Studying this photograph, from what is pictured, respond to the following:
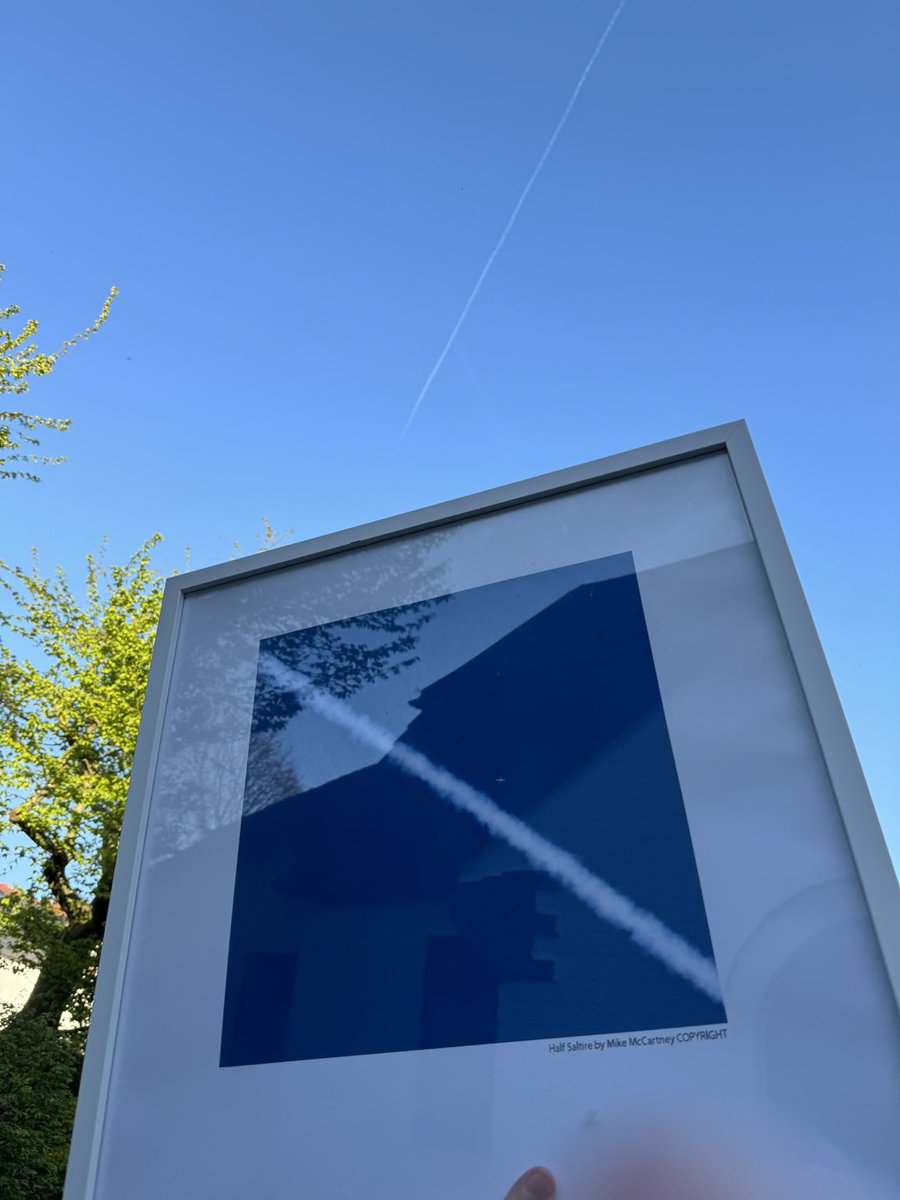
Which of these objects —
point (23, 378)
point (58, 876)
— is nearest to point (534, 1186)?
point (23, 378)

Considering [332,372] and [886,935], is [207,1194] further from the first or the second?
[332,372]

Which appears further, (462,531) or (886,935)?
(462,531)

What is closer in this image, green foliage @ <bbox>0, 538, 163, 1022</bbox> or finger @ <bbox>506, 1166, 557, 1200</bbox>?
finger @ <bbox>506, 1166, 557, 1200</bbox>

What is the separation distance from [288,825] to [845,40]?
11807 millimetres

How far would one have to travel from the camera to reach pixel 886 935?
1.12 metres

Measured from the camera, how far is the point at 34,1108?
9.16 metres

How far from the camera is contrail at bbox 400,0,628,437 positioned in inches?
425

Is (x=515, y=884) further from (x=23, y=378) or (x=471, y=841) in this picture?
(x=23, y=378)

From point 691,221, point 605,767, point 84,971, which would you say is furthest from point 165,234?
point 84,971

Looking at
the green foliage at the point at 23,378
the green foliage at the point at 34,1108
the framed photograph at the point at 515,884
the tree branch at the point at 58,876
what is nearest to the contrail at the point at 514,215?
the green foliage at the point at 23,378

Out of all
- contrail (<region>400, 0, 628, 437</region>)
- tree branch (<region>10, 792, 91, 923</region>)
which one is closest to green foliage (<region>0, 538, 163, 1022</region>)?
tree branch (<region>10, 792, 91, 923</region>)

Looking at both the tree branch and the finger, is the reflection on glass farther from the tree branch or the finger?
the tree branch

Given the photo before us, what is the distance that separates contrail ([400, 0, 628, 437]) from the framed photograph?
10109mm

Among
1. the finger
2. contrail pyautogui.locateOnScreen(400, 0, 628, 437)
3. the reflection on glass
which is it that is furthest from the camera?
contrail pyautogui.locateOnScreen(400, 0, 628, 437)
